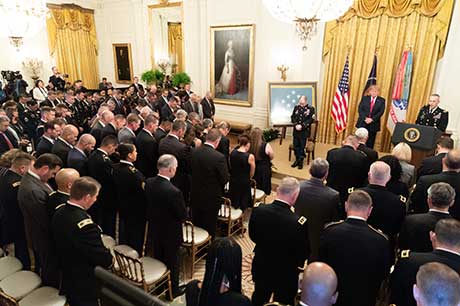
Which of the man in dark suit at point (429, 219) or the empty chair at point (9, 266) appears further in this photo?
the empty chair at point (9, 266)

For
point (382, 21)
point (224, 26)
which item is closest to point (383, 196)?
point (382, 21)

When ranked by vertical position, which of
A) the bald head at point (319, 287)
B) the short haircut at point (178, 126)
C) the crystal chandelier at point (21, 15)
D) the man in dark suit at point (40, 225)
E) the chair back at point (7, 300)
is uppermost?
the crystal chandelier at point (21, 15)

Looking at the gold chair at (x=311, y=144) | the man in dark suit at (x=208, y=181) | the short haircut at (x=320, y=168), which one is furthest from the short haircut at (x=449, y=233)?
the gold chair at (x=311, y=144)

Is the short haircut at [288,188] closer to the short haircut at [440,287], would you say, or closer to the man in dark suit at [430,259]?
the man in dark suit at [430,259]

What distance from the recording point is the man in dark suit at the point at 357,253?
216cm

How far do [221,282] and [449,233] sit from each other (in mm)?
1448

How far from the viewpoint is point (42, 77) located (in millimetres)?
11758

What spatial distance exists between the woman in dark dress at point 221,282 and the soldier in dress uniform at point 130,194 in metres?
1.89

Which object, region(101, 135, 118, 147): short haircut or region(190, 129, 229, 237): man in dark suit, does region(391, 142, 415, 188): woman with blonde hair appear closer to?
region(190, 129, 229, 237): man in dark suit

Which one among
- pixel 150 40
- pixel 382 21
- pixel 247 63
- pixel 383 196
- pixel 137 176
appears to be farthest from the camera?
pixel 150 40

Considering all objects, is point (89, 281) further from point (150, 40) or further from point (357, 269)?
point (150, 40)

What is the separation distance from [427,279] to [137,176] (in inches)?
106

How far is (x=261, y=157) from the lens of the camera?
462cm

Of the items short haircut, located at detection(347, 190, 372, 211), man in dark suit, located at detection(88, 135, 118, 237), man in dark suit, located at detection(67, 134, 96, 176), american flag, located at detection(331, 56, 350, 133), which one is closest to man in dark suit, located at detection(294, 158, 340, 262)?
short haircut, located at detection(347, 190, 372, 211)
